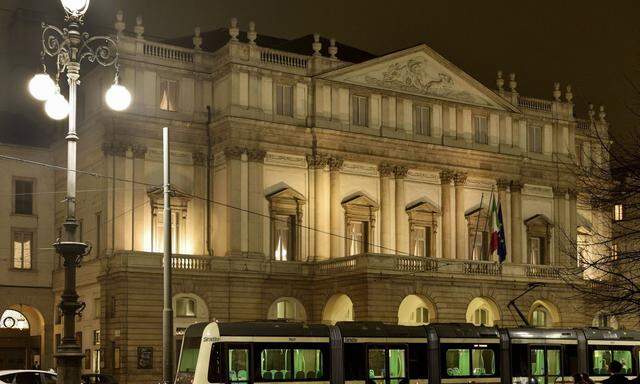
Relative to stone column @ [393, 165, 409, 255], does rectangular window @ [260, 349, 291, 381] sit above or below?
below

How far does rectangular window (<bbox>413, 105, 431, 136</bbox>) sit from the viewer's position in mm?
65812

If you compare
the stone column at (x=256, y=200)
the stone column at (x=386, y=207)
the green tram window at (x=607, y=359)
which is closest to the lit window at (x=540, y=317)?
the stone column at (x=386, y=207)

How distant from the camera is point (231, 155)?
194ft

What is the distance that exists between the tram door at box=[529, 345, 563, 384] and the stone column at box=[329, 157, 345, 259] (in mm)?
19946

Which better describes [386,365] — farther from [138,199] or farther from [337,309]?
[138,199]

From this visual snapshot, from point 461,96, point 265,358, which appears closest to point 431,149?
point 461,96

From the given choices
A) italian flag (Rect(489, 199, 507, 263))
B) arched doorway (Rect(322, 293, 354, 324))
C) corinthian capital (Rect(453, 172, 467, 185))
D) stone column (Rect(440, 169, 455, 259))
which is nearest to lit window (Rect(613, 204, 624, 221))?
italian flag (Rect(489, 199, 507, 263))

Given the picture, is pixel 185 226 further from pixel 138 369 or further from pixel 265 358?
pixel 265 358

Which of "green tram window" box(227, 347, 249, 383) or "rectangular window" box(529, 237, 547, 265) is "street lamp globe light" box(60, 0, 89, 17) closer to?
"green tram window" box(227, 347, 249, 383)

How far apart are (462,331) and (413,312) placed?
70.0 ft

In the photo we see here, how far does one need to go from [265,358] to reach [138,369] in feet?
66.0

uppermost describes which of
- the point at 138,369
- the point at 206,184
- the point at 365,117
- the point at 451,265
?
the point at 365,117

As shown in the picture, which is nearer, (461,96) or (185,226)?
(185,226)

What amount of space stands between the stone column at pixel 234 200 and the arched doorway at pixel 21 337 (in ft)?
43.6
